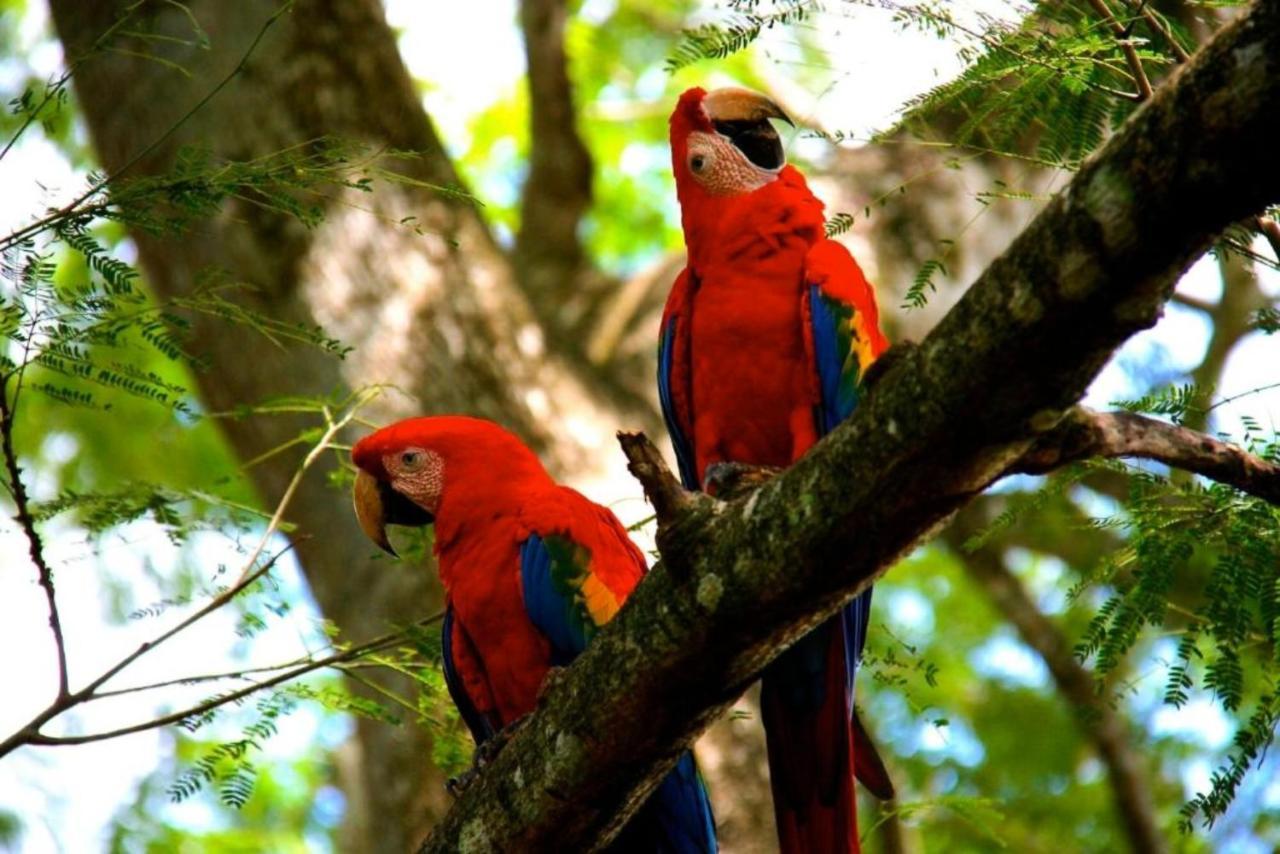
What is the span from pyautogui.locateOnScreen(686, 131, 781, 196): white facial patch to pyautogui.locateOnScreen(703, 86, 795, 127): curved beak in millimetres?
60

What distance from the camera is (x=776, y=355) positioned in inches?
119

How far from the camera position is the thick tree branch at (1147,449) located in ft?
6.55

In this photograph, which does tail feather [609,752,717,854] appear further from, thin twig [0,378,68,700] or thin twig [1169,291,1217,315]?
thin twig [1169,291,1217,315]

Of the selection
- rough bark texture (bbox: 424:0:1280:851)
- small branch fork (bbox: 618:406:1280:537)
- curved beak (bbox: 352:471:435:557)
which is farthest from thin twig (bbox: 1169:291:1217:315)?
rough bark texture (bbox: 424:0:1280:851)

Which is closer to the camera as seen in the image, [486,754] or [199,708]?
[199,708]

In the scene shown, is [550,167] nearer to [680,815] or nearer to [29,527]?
[680,815]

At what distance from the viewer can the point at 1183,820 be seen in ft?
8.20

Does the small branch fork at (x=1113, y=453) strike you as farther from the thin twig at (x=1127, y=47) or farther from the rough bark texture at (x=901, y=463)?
the thin twig at (x=1127, y=47)

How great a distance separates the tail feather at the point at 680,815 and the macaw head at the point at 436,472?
2.50 feet

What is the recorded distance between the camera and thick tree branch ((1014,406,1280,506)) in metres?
2.00

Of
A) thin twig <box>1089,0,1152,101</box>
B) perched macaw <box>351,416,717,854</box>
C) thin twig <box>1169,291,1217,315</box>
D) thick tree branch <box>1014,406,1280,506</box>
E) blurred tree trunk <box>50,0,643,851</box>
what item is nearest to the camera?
thick tree branch <box>1014,406,1280,506</box>

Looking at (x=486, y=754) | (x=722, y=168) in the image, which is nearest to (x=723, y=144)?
(x=722, y=168)

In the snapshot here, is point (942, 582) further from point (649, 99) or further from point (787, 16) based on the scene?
point (787, 16)

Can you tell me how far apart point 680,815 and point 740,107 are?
162 cm
